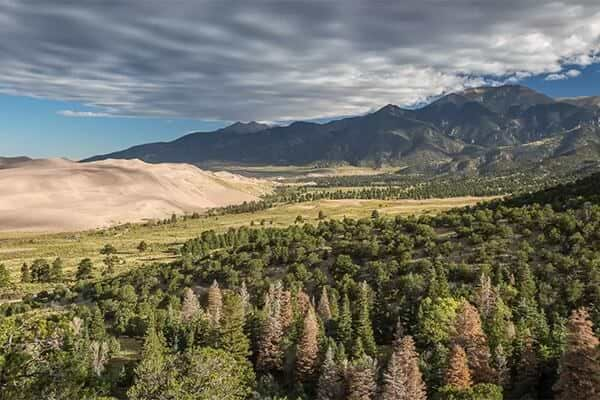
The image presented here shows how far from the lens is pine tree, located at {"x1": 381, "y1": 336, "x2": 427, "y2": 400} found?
→ 181 feet

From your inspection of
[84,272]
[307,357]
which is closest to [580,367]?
[307,357]

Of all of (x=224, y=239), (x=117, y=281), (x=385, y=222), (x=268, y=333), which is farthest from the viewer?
→ (x=224, y=239)

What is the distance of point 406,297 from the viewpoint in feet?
286

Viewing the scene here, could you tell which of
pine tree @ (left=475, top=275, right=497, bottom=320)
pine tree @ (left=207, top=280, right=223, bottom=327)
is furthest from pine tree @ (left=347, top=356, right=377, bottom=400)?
pine tree @ (left=207, top=280, right=223, bottom=327)

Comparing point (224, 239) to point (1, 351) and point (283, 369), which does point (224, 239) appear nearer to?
point (283, 369)

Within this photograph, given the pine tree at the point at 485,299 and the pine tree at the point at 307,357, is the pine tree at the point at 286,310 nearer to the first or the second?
the pine tree at the point at 307,357

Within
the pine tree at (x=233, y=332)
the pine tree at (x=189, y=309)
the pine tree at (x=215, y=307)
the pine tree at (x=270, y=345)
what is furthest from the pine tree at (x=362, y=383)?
the pine tree at (x=189, y=309)

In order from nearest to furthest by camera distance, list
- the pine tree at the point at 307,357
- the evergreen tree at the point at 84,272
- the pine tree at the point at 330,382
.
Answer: the pine tree at the point at 330,382, the pine tree at the point at 307,357, the evergreen tree at the point at 84,272

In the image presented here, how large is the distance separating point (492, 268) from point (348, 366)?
44.2 metres

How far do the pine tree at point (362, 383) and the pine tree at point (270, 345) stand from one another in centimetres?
1681

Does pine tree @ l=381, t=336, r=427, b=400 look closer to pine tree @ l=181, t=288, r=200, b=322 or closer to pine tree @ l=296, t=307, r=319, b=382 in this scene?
pine tree @ l=296, t=307, r=319, b=382

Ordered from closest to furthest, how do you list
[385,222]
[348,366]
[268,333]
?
[348,366], [268,333], [385,222]

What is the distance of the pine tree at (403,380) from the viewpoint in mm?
55125

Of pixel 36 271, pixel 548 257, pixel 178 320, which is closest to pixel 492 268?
pixel 548 257
